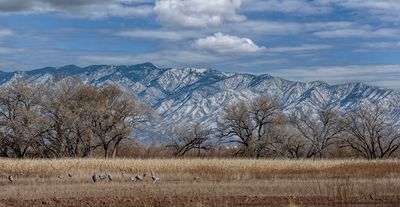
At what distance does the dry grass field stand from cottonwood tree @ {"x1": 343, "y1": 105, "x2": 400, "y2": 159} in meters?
29.1

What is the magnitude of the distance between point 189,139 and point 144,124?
9.01m

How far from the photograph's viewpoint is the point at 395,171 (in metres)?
38.4

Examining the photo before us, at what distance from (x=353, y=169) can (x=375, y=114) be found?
1350 inches

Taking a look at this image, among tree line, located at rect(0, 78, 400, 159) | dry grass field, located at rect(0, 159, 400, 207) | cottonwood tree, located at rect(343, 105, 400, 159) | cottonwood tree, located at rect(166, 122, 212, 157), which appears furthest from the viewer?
cottonwood tree, located at rect(166, 122, 212, 157)

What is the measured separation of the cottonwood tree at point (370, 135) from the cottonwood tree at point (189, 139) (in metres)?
17.4

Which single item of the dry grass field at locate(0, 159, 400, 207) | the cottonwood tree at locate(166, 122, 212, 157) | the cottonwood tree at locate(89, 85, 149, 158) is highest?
the cottonwood tree at locate(89, 85, 149, 158)

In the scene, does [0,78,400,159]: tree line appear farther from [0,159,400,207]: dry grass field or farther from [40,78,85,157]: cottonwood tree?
[0,159,400,207]: dry grass field

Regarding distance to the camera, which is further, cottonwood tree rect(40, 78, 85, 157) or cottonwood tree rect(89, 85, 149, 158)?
cottonwood tree rect(89, 85, 149, 158)

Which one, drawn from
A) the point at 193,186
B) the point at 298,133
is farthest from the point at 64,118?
the point at 193,186

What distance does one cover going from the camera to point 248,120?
74000mm

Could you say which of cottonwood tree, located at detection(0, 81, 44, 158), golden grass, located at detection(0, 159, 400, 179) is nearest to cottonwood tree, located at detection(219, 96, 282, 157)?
cottonwood tree, located at detection(0, 81, 44, 158)

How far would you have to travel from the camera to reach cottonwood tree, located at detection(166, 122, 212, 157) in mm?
75438

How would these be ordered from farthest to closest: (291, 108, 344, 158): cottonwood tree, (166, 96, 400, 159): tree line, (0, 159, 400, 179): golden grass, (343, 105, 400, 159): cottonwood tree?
(291, 108, 344, 158): cottonwood tree → (343, 105, 400, 159): cottonwood tree → (166, 96, 400, 159): tree line → (0, 159, 400, 179): golden grass

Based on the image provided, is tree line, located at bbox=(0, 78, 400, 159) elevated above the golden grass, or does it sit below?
above
